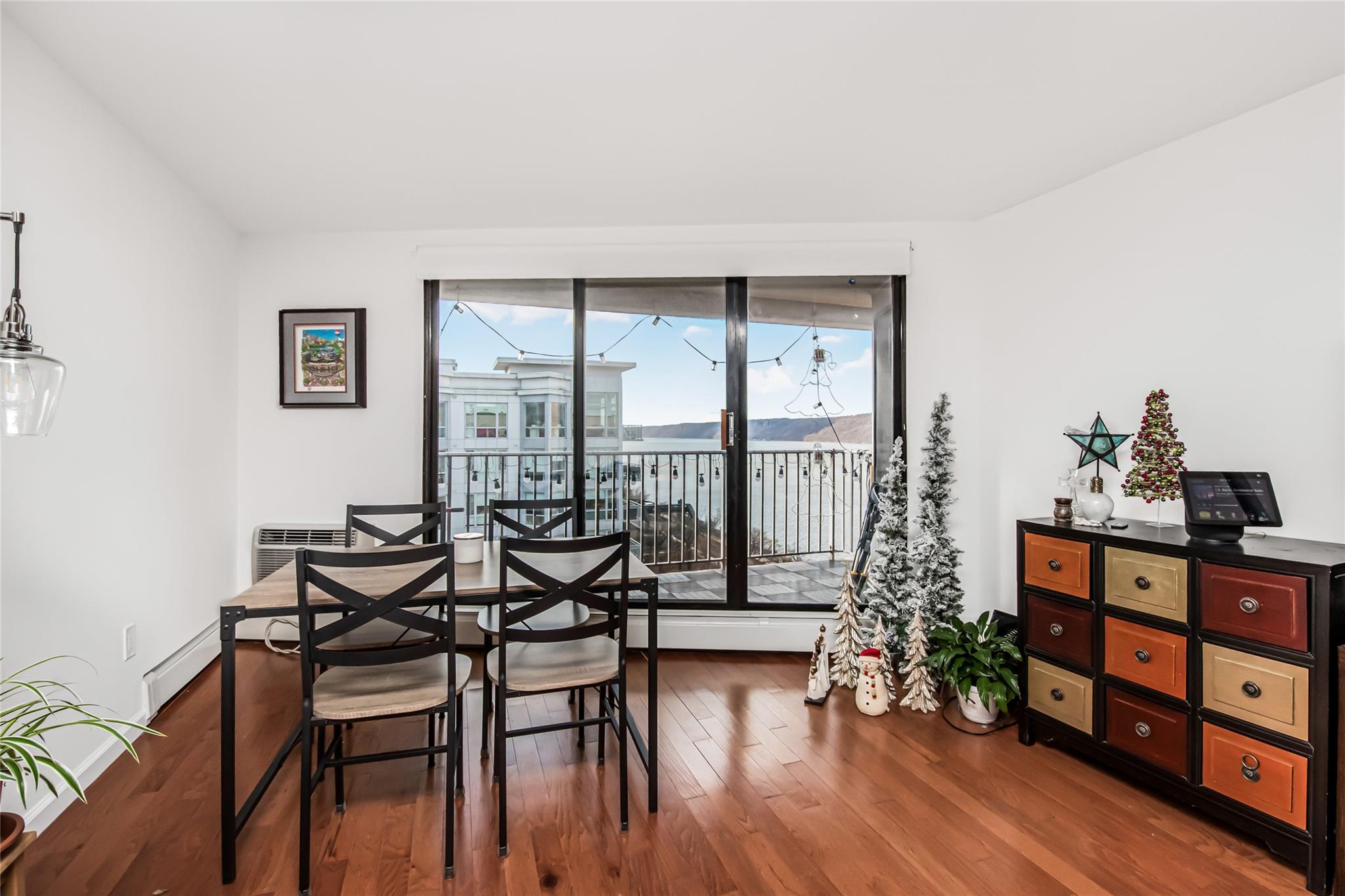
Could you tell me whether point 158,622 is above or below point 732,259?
below

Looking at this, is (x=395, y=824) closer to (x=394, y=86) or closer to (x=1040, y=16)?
(x=394, y=86)

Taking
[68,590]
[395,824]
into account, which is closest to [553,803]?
[395,824]

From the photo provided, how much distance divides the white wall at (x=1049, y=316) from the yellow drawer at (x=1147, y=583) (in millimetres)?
578

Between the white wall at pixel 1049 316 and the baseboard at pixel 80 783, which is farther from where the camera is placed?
the white wall at pixel 1049 316

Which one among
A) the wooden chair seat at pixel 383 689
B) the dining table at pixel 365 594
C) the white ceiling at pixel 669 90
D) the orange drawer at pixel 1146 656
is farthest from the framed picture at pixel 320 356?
the orange drawer at pixel 1146 656

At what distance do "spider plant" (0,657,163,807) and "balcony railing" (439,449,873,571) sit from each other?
1.86 meters

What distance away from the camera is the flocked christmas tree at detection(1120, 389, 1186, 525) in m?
2.22

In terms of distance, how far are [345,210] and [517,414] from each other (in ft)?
4.64

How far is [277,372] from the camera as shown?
11.5 ft

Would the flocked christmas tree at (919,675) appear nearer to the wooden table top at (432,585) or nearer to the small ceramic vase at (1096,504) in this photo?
the small ceramic vase at (1096,504)

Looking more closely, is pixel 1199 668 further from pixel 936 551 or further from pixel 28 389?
pixel 28 389

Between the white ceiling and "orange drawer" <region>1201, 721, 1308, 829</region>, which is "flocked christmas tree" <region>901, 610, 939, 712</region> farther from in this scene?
the white ceiling

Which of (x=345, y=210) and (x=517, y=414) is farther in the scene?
(x=517, y=414)

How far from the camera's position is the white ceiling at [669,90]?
1748 millimetres
